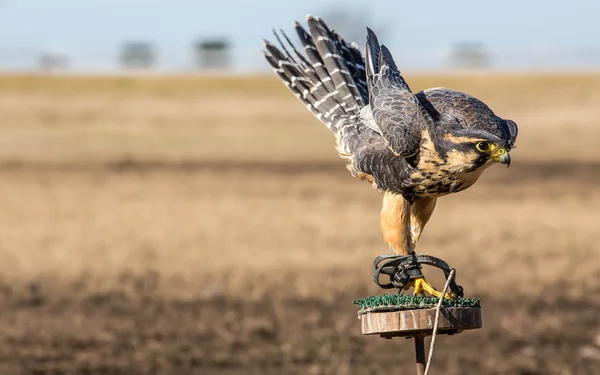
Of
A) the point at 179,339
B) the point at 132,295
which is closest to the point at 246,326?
the point at 179,339

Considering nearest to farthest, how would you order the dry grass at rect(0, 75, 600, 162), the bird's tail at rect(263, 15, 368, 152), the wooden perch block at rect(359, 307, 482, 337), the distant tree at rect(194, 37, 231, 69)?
the wooden perch block at rect(359, 307, 482, 337)
the bird's tail at rect(263, 15, 368, 152)
the dry grass at rect(0, 75, 600, 162)
the distant tree at rect(194, 37, 231, 69)

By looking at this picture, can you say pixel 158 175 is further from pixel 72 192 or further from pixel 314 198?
pixel 314 198

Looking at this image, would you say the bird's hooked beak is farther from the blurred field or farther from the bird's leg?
the blurred field

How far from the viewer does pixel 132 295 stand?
36.7 feet

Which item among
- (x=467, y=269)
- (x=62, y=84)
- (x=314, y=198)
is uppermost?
(x=62, y=84)

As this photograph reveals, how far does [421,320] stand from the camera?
392 cm

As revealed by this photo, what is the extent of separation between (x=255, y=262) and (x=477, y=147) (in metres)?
8.85

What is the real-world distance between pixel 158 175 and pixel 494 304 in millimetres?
13577

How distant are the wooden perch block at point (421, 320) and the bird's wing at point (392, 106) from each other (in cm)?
78

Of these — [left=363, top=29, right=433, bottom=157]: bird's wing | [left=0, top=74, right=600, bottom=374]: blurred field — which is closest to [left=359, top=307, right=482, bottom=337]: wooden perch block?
[left=363, top=29, right=433, bottom=157]: bird's wing

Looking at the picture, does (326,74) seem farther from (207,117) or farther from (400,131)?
(207,117)

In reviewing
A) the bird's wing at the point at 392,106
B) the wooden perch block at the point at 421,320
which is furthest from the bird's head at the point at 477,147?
the wooden perch block at the point at 421,320

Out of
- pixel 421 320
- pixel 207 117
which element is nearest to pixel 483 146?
pixel 421 320

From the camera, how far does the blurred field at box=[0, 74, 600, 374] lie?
369 inches
